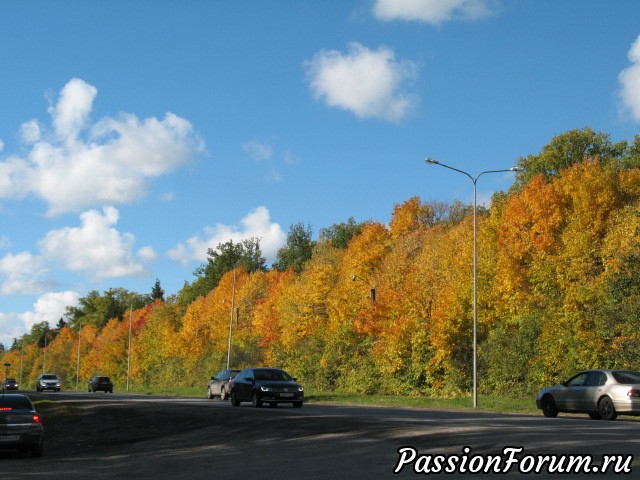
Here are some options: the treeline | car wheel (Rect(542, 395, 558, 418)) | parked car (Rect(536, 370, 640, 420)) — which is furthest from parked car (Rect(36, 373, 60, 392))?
parked car (Rect(536, 370, 640, 420))

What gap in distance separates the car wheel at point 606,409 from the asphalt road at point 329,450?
5.11m

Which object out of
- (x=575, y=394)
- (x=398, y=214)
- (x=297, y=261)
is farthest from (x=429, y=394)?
(x=297, y=261)

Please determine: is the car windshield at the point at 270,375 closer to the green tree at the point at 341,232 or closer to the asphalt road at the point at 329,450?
the asphalt road at the point at 329,450

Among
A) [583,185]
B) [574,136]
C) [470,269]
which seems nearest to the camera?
[583,185]

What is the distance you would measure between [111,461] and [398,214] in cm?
5391

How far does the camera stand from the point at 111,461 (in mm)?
20234

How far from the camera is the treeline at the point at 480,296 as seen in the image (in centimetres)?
4406

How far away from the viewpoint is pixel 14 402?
70.5 ft

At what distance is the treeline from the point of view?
4406 cm

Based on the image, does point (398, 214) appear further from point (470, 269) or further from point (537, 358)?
point (537, 358)

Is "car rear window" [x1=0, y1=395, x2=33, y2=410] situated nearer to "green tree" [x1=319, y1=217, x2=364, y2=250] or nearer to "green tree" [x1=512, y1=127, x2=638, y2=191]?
"green tree" [x1=512, y1=127, x2=638, y2=191]

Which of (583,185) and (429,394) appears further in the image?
(429,394)

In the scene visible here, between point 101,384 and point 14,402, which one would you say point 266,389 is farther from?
point 101,384

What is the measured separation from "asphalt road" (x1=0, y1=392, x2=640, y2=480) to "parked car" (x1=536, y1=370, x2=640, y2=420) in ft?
15.7
